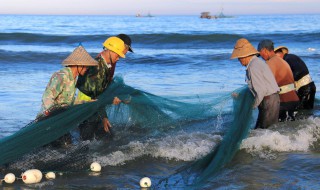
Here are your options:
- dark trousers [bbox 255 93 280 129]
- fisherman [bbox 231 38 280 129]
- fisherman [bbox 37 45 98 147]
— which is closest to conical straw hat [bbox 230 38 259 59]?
fisherman [bbox 231 38 280 129]

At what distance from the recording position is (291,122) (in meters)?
7.94

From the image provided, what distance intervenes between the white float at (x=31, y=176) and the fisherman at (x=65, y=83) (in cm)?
69

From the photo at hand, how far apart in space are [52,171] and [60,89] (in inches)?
37.6

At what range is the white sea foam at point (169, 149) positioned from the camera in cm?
674

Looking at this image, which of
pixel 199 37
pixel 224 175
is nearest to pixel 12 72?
pixel 224 175

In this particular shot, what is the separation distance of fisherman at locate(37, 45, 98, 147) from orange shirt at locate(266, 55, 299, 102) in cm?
279

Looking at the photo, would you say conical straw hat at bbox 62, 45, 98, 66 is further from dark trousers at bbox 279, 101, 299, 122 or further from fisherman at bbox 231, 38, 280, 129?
dark trousers at bbox 279, 101, 299, 122

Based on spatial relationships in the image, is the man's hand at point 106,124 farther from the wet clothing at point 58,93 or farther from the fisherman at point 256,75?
the fisherman at point 256,75

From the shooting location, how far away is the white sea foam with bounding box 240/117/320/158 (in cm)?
710

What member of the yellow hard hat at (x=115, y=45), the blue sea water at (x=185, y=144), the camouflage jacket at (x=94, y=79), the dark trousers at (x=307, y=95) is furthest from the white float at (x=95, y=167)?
the dark trousers at (x=307, y=95)

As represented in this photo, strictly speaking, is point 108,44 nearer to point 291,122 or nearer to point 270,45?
point 270,45

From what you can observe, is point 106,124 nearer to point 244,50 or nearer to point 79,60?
point 79,60

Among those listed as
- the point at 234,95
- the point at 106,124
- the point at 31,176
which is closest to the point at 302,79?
the point at 234,95

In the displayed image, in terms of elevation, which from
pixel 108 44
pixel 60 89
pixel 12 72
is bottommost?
pixel 12 72
